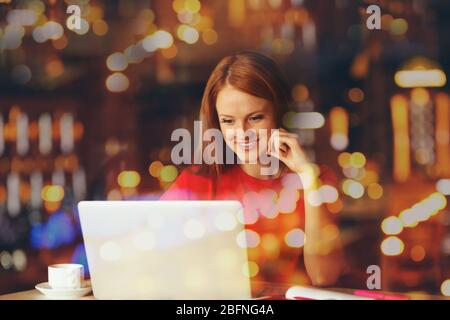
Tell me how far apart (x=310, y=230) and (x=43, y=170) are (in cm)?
119

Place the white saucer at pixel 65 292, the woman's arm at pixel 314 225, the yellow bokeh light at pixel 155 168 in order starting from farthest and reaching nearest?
the yellow bokeh light at pixel 155 168, the woman's arm at pixel 314 225, the white saucer at pixel 65 292

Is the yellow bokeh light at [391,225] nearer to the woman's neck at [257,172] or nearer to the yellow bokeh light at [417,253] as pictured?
the yellow bokeh light at [417,253]

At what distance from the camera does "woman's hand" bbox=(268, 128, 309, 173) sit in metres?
2.37

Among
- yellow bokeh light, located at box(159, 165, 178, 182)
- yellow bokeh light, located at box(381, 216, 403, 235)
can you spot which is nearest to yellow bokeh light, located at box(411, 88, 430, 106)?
yellow bokeh light, located at box(381, 216, 403, 235)

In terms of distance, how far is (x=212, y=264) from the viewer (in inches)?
63.1

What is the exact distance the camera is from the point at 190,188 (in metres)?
2.51

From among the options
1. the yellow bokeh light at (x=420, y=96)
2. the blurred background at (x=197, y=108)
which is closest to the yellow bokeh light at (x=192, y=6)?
the blurred background at (x=197, y=108)

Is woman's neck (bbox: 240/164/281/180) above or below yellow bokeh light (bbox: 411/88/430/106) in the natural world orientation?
below

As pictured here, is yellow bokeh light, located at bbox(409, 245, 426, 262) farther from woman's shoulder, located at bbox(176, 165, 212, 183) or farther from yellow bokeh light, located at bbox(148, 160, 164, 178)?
yellow bokeh light, located at bbox(148, 160, 164, 178)

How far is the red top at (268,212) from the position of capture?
7.89 feet

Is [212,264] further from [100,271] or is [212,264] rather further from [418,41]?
[418,41]

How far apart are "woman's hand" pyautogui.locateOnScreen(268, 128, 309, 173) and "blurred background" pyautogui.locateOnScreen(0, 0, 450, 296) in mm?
99

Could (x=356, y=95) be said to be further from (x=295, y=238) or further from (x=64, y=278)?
(x=64, y=278)

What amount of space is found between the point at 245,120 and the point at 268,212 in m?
0.37
